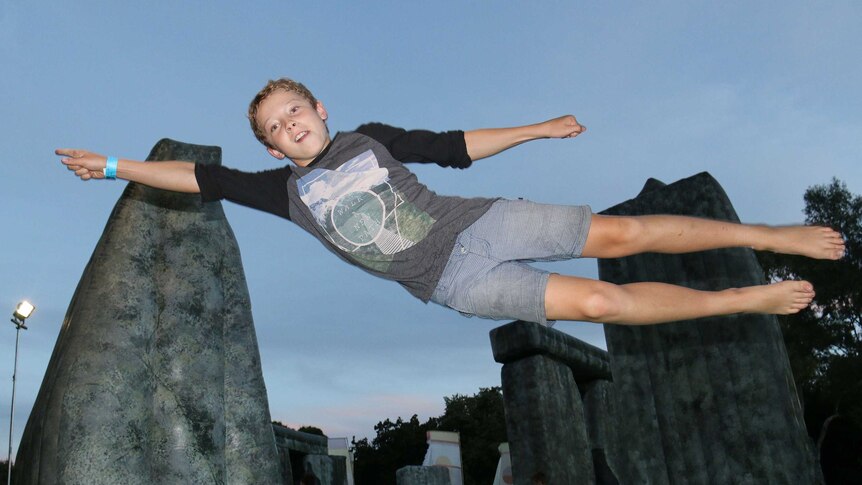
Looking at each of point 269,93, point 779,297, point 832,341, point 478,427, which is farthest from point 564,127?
point 478,427

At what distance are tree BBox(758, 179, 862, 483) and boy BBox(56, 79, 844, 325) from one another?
20215 mm

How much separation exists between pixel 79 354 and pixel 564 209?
2.50 metres

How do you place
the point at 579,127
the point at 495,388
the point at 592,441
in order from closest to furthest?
the point at 579,127 → the point at 592,441 → the point at 495,388

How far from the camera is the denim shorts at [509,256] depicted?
333cm

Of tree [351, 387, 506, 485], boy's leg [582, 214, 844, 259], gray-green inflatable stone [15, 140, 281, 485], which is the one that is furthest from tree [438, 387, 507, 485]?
boy's leg [582, 214, 844, 259]

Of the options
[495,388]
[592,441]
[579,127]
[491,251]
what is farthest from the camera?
[495,388]

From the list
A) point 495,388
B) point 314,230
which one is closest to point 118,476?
point 314,230

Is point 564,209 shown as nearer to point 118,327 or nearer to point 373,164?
point 373,164

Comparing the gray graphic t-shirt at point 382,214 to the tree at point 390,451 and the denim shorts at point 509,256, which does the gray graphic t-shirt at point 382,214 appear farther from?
the tree at point 390,451

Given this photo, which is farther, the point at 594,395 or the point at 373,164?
the point at 594,395

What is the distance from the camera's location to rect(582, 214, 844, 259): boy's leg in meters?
3.48

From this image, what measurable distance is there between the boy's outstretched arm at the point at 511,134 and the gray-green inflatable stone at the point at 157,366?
170 centimetres

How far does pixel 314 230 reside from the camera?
361 centimetres

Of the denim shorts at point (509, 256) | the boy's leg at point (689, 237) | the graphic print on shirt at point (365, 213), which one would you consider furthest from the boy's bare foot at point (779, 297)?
the graphic print on shirt at point (365, 213)
